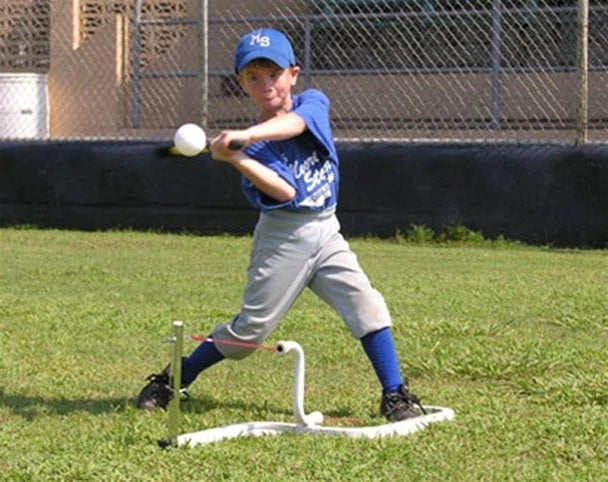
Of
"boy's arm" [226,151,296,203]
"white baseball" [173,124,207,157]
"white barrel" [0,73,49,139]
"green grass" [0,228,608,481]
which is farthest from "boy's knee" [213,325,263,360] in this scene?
"white barrel" [0,73,49,139]

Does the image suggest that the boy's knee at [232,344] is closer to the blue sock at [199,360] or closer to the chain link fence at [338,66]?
the blue sock at [199,360]

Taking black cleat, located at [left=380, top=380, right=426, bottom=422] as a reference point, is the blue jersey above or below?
above

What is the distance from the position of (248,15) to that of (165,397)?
11.0 m

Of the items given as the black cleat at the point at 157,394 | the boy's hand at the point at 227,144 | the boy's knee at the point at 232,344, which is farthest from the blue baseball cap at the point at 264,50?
the black cleat at the point at 157,394

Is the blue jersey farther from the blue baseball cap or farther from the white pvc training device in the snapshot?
the white pvc training device

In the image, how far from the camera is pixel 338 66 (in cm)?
1374

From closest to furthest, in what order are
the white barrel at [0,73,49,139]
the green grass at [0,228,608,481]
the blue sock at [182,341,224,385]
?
the green grass at [0,228,608,481]
the blue sock at [182,341,224,385]
the white barrel at [0,73,49,139]

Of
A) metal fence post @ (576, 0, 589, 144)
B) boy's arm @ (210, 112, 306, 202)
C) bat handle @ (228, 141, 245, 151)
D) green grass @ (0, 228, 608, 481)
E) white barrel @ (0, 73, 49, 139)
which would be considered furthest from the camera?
white barrel @ (0, 73, 49, 139)

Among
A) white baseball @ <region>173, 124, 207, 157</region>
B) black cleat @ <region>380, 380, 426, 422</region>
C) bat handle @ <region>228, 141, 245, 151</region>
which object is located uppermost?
white baseball @ <region>173, 124, 207, 157</region>

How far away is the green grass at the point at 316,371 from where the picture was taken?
14.7 feet

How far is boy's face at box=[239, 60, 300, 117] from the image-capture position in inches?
205

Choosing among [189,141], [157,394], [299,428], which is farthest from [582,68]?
[189,141]

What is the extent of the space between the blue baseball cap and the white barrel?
10.1 metres

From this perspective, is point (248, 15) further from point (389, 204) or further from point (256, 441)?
point (256, 441)
